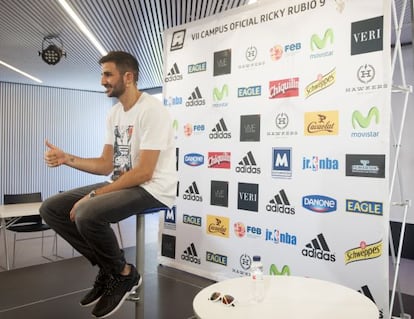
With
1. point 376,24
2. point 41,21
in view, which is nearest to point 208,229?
point 376,24

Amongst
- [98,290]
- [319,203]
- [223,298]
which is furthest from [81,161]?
[319,203]

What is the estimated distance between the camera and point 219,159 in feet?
10.8

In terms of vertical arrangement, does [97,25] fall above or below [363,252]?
above

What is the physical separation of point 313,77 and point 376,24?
0.53 m

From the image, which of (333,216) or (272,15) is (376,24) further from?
(333,216)

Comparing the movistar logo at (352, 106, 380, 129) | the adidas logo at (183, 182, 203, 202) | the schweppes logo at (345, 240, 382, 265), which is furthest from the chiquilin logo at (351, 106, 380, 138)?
the adidas logo at (183, 182, 203, 202)

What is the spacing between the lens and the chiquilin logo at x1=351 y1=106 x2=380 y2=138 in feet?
7.77

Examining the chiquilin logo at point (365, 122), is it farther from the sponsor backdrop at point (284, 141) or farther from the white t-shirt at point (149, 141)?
the white t-shirt at point (149, 141)

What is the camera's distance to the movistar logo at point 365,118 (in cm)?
236

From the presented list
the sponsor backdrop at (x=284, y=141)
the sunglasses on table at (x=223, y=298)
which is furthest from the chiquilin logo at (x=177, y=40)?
the sunglasses on table at (x=223, y=298)

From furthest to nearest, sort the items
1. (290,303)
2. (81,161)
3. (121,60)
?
(81,161)
(121,60)
(290,303)

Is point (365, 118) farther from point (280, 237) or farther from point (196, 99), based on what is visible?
point (196, 99)

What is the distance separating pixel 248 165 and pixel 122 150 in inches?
52.3

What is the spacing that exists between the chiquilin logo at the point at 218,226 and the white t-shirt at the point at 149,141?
1.38 m
